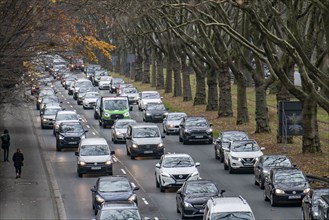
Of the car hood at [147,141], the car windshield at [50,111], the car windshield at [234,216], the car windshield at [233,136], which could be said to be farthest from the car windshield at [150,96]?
the car windshield at [234,216]

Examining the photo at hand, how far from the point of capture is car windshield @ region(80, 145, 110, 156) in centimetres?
4388

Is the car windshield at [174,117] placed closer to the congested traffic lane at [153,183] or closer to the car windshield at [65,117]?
the congested traffic lane at [153,183]

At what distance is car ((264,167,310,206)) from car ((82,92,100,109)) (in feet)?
157

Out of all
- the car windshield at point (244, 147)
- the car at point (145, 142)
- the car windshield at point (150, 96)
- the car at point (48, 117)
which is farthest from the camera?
the car windshield at point (150, 96)

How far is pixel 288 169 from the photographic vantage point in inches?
1371

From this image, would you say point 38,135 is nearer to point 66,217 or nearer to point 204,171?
point 204,171

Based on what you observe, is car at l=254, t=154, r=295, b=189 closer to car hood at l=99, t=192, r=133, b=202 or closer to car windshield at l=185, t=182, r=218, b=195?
car windshield at l=185, t=182, r=218, b=195

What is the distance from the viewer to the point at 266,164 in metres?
38.4

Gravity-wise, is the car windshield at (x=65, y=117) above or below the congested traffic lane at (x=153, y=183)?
above

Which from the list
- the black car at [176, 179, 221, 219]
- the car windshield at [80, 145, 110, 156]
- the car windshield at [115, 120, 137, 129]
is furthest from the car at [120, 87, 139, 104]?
the black car at [176, 179, 221, 219]

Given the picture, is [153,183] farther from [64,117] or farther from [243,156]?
[64,117]

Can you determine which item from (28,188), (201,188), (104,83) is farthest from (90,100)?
(201,188)

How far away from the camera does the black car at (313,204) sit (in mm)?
27156

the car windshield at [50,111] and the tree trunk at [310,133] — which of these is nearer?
the tree trunk at [310,133]
